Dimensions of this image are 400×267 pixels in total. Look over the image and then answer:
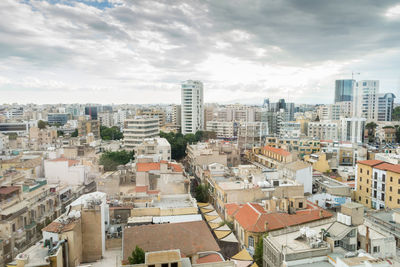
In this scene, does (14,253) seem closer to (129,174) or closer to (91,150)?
(129,174)

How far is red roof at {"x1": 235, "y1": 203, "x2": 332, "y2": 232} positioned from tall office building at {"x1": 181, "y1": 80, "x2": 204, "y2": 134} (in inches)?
2621

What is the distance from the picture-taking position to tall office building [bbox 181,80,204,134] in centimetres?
9006

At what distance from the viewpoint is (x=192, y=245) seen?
722 inches

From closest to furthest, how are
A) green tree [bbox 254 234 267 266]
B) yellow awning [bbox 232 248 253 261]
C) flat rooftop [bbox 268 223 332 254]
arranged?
flat rooftop [bbox 268 223 332 254]
green tree [bbox 254 234 267 266]
yellow awning [bbox 232 248 253 261]

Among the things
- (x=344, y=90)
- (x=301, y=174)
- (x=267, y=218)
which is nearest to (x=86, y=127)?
(x=301, y=174)

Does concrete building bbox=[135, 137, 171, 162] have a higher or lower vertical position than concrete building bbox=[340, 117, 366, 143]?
lower

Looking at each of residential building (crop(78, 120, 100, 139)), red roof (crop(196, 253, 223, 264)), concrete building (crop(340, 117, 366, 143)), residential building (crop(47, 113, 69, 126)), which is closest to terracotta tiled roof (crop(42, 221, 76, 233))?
red roof (crop(196, 253, 223, 264))

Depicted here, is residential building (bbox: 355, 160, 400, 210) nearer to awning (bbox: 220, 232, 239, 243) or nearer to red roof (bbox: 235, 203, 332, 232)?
red roof (bbox: 235, 203, 332, 232)

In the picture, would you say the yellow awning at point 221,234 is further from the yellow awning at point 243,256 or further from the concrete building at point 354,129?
the concrete building at point 354,129

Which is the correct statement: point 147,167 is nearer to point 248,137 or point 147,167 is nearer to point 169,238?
point 169,238

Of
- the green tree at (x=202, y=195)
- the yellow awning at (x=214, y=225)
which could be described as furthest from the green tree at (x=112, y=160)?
the yellow awning at (x=214, y=225)

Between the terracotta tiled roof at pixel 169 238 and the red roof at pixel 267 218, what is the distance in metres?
4.25

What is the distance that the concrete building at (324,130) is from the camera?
7181 centimetres

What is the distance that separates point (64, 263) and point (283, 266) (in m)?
11.6
